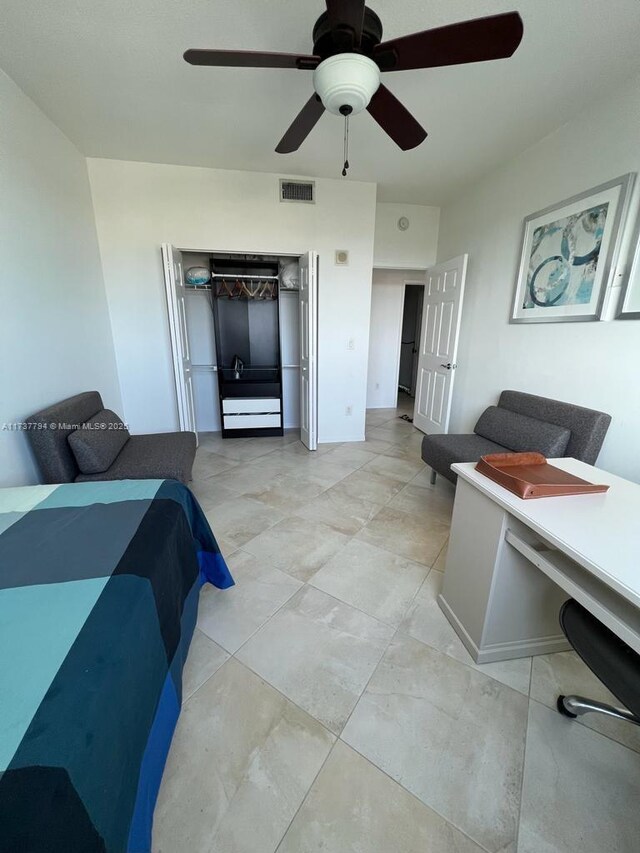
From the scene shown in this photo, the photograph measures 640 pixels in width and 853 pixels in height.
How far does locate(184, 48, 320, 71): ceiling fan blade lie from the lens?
134 cm

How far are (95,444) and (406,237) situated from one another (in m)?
4.08

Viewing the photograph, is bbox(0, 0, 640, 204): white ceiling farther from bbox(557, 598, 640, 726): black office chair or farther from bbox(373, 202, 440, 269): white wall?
bbox(557, 598, 640, 726): black office chair

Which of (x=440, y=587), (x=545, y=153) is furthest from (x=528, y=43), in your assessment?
(x=440, y=587)

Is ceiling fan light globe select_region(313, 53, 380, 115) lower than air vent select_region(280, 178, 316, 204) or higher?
lower

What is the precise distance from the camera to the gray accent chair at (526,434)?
84.4 inches

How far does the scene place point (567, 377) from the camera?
2.46 meters

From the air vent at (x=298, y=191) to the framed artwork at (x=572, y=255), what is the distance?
2024mm

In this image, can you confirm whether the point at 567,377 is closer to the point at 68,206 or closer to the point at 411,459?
the point at 411,459

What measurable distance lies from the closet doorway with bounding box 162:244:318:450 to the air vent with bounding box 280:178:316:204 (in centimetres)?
53

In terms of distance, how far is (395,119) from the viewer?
5.58 ft

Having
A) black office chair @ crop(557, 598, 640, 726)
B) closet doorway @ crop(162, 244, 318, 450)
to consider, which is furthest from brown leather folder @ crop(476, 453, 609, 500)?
closet doorway @ crop(162, 244, 318, 450)

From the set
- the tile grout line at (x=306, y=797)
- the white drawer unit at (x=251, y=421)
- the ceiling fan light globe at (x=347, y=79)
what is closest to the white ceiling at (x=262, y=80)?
the ceiling fan light globe at (x=347, y=79)

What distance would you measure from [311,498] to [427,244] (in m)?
3.55

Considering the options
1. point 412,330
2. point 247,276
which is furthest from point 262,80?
point 412,330
